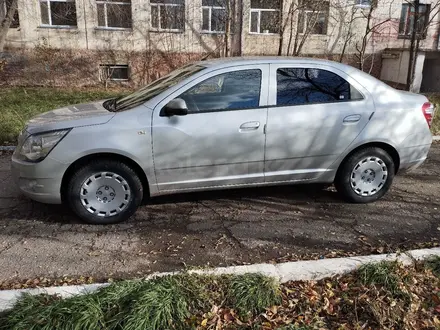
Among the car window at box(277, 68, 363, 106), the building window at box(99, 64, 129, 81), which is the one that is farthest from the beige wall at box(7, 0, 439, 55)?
the car window at box(277, 68, 363, 106)

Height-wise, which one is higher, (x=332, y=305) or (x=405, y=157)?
(x=405, y=157)

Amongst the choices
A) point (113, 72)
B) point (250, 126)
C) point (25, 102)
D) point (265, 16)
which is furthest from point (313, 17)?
point (250, 126)

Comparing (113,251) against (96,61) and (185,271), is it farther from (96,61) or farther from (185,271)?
(96,61)

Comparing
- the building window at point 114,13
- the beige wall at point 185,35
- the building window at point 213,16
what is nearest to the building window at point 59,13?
the beige wall at point 185,35

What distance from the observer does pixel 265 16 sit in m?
15.6

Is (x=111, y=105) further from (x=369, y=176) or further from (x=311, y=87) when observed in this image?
(x=369, y=176)

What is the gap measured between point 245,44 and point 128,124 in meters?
12.8

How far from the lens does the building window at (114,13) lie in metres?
14.5

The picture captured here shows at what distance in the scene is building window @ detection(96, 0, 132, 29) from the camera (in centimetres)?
1446

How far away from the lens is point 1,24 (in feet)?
37.0

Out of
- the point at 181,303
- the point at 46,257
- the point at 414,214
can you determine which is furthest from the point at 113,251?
the point at 414,214

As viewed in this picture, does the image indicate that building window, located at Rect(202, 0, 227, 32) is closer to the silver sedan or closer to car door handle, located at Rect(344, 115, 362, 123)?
the silver sedan

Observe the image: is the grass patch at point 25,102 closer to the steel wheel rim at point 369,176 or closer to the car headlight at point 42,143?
the car headlight at point 42,143

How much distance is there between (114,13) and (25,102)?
6.33m
